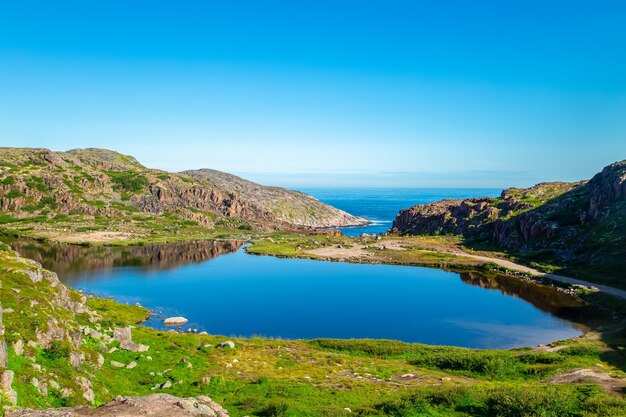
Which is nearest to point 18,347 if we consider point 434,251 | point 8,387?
point 8,387

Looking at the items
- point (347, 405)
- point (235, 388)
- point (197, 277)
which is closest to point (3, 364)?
point (235, 388)

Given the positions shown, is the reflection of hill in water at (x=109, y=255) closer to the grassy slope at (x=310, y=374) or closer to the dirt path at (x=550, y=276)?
the grassy slope at (x=310, y=374)

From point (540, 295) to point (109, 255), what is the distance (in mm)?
142670

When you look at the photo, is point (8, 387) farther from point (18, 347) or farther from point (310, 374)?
point (310, 374)

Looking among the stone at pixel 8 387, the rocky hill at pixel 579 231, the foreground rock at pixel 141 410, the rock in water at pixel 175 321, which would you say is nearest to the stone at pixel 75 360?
the stone at pixel 8 387

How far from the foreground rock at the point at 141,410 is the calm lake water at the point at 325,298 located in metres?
51.2

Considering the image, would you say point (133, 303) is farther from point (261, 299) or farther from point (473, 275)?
point (473, 275)

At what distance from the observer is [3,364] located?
24.8m

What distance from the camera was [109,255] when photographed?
160500 millimetres

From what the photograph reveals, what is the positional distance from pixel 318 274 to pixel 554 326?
7009 centimetres

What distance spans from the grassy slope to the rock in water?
68.8ft

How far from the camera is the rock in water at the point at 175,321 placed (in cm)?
7888

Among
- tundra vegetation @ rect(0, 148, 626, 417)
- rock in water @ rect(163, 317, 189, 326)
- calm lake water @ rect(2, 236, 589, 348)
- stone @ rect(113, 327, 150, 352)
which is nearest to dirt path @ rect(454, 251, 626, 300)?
calm lake water @ rect(2, 236, 589, 348)

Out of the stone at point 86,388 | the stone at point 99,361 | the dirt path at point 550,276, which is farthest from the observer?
the dirt path at point 550,276
